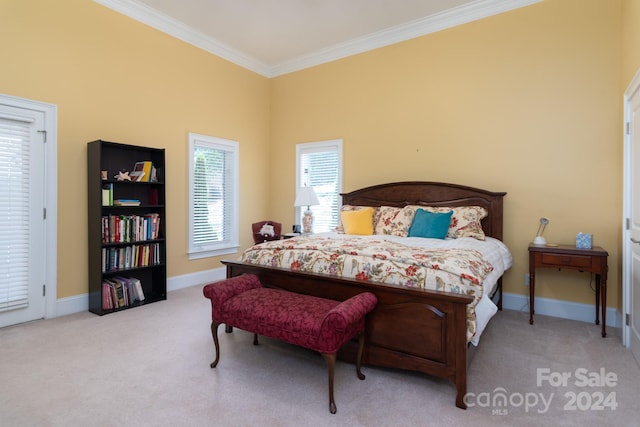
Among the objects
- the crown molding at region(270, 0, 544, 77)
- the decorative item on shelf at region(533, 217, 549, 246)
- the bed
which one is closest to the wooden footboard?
the bed

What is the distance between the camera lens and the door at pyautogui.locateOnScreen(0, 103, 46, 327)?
10.2 feet

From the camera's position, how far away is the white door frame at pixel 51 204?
132 inches

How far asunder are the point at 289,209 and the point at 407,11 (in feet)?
10.8

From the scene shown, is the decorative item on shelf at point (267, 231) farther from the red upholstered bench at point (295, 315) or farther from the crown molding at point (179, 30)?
the crown molding at point (179, 30)

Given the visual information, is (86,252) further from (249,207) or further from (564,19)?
(564,19)

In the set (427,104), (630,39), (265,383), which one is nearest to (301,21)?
(427,104)

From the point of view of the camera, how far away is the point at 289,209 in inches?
224

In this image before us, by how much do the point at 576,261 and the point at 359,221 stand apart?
2.17m

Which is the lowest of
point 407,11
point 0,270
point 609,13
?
point 0,270

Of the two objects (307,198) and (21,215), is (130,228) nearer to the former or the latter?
(21,215)

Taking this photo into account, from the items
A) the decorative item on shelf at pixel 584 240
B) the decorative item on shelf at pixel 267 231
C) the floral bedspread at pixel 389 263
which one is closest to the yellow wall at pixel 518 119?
the decorative item on shelf at pixel 584 240

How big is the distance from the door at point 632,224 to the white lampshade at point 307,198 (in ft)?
11.2

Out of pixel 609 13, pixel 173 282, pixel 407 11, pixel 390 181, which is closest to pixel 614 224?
pixel 609 13

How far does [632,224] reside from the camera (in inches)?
105
